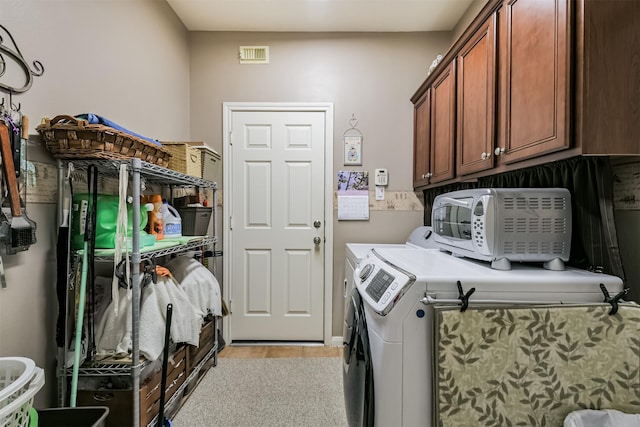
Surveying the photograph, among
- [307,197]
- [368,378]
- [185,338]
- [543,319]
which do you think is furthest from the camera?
[307,197]

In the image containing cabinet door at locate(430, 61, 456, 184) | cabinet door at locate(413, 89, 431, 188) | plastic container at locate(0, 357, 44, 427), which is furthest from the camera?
cabinet door at locate(413, 89, 431, 188)

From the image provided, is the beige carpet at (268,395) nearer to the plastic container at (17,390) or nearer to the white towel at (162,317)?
the white towel at (162,317)

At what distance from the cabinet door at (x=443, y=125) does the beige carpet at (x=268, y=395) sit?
1629 millimetres

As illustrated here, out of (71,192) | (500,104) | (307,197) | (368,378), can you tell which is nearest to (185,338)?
(71,192)

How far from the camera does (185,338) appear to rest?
1775 millimetres

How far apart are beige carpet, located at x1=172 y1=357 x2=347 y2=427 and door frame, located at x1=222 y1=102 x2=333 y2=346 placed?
47cm

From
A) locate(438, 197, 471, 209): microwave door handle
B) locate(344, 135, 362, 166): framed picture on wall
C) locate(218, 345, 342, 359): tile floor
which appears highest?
locate(344, 135, 362, 166): framed picture on wall

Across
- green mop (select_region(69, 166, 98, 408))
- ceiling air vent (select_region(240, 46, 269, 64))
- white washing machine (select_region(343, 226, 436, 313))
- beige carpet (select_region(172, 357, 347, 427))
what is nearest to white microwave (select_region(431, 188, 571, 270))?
white washing machine (select_region(343, 226, 436, 313))

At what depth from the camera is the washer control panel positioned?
112cm

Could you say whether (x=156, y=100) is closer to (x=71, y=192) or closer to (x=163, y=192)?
(x=163, y=192)

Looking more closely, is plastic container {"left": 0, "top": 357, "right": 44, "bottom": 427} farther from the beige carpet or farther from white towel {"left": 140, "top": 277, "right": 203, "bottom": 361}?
the beige carpet

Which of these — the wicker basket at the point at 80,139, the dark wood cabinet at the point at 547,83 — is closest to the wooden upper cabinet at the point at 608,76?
the dark wood cabinet at the point at 547,83

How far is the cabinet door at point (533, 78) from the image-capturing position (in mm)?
1090

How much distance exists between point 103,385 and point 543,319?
1946 millimetres
